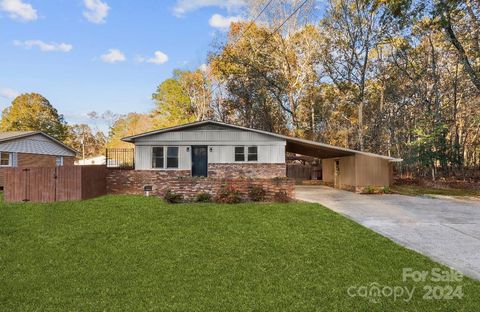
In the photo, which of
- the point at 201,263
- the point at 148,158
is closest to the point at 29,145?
the point at 148,158

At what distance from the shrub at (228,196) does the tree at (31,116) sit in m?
34.5

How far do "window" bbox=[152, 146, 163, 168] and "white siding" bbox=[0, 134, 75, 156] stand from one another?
1015 centimetres

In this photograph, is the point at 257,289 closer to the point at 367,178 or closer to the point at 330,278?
the point at 330,278

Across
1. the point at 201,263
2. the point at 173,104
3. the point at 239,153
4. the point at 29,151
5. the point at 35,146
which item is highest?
the point at 173,104

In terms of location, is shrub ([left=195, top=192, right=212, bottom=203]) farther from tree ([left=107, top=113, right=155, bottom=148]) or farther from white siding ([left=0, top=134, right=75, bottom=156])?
tree ([left=107, top=113, right=155, bottom=148])

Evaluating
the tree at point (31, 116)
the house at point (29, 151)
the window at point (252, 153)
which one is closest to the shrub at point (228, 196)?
the window at point (252, 153)

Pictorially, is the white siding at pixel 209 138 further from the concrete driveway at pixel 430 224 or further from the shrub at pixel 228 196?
the concrete driveway at pixel 430 224

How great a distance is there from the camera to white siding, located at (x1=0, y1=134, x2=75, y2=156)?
20.5 m

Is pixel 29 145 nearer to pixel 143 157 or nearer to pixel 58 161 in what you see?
pixel 58 161

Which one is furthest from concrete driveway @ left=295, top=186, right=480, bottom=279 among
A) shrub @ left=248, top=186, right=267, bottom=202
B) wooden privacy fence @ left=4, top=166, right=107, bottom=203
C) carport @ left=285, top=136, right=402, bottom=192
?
wooden privacy fence @ left=4, top=166, right=107, bottom=203

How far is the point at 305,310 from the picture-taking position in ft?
13.6

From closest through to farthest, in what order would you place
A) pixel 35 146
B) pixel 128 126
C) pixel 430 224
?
pixel 430 224
pixel 35 146
pixel 128 126

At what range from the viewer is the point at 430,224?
9070 millimetres

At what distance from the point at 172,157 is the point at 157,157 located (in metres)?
0.81
